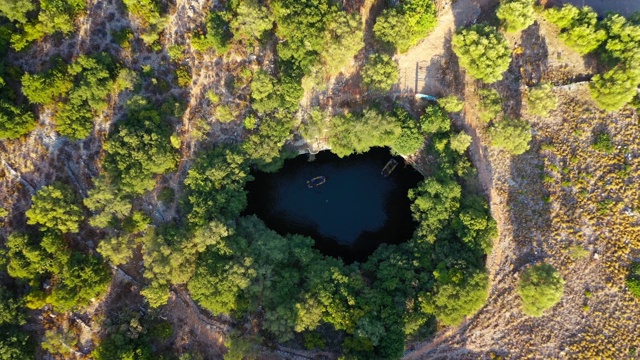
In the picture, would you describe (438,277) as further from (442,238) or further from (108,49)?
(108,49)

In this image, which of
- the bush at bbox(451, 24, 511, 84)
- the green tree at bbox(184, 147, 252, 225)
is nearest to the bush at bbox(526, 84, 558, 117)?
the bush at bbox(451, 24, 511, 84)

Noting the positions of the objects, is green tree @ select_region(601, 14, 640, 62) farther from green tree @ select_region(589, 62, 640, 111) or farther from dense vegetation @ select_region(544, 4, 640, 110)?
green tree @ select_region(589, 62, 640, 111)

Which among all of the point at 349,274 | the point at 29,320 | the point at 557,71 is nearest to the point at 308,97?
the point at 349,274

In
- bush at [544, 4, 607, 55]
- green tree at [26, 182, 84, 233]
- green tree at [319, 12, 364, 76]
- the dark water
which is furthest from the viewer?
the dark water

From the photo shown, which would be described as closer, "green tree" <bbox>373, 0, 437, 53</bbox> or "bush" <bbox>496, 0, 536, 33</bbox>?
"bush" <bbox>496, 0, 536, 33</bbox>

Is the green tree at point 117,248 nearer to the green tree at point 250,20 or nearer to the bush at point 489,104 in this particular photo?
the green tree at point 250,20
